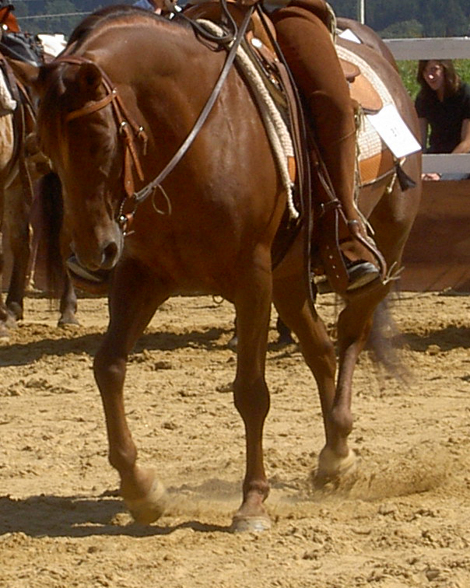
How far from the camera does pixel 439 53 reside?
10.4 m

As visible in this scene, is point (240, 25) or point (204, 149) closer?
point (204, 149)

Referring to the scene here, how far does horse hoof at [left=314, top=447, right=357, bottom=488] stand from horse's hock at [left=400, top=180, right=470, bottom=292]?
4.91 metres

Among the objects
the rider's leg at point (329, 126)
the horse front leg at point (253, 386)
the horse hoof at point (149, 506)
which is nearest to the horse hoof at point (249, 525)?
the horse front leg at point (253, 386)

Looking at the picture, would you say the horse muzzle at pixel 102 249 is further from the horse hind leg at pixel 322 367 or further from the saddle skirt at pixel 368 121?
the saddle skirt at pixel 368 121

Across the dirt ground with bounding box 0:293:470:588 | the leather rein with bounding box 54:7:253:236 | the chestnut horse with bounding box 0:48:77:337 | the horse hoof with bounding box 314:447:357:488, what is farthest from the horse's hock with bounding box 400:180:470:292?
the leather rein with bounding box 54:7:253:236

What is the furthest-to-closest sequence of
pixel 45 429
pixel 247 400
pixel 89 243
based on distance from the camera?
1. pixel 45 429
2. pixel 247 400
3. pixel 89 243

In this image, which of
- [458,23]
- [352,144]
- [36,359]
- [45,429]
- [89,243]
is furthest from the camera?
[458,23]

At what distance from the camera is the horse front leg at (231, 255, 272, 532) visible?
491 centimetres

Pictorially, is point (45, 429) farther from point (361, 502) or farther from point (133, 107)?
point (133, 107)

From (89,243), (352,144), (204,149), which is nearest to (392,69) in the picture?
(352,144)

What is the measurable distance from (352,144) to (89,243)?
1.55m

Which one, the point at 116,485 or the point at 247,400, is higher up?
the point at 247,400

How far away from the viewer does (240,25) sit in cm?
518

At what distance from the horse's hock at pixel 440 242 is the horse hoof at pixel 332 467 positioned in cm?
491
